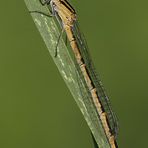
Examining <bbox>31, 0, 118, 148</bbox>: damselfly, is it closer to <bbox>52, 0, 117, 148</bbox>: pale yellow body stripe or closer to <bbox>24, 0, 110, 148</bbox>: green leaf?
<bbox>52, 0, 117, 148</bbox>: pale yellow body stripe

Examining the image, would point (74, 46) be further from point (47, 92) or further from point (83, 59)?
point (47, 92)

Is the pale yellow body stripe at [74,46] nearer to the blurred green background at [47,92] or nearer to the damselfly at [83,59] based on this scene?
the damselfly at [83,59]

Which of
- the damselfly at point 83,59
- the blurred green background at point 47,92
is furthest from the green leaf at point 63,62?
the blurred green background at point 47,92

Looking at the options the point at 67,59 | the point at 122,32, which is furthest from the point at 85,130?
the point at 67,59

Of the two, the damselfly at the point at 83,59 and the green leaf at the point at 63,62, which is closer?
the green leaf at the point at 63,62

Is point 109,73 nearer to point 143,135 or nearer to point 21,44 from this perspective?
point 143,135

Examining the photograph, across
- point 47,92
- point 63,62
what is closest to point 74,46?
point 47,92
